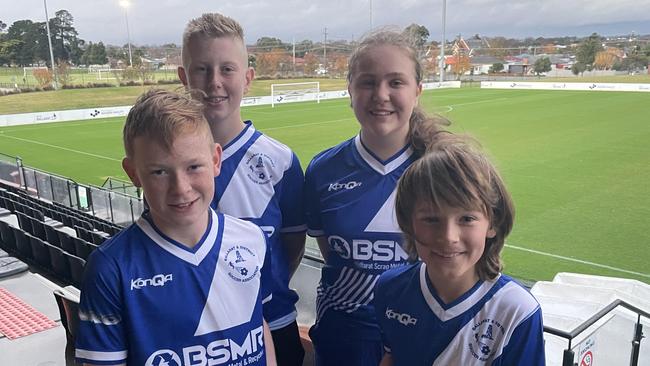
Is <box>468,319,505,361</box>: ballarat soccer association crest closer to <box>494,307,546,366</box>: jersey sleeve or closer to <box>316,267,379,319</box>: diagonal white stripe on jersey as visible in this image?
<box>494,307,546,366</box>: jersey sleeve

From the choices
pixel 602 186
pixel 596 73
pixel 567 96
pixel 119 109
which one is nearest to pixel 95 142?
pixel 119 109

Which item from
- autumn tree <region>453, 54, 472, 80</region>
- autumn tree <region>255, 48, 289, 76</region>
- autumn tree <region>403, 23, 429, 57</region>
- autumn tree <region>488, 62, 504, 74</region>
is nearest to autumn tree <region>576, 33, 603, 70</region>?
autumn tree <region>488, 62, 504, 74</region>

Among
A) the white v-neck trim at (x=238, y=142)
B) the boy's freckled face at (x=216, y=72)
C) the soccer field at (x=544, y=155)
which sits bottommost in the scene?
the soccer field at (x=544, y=155)

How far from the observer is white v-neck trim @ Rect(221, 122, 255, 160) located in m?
1.80

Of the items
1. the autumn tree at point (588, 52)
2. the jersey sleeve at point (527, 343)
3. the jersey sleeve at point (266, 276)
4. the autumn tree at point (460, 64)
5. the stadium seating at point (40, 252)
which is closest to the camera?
the jersey sleeve at point (527, 343)

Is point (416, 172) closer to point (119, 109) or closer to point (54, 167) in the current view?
point (54, 167)

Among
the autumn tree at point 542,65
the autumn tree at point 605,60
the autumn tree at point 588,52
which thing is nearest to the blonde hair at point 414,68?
the autumn tree at point 542,65

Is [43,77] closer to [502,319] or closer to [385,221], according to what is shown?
[385,221]

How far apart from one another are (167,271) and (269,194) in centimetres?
53

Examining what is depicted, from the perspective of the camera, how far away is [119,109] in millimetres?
25328

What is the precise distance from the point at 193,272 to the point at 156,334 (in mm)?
170

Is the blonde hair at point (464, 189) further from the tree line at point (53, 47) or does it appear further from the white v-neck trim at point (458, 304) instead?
the tree line at point (53, 47)

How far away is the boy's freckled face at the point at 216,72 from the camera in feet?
5.73

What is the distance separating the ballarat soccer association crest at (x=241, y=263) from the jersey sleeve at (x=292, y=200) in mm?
356
